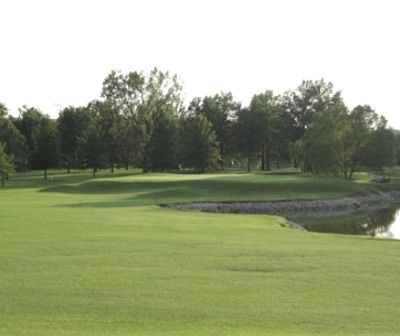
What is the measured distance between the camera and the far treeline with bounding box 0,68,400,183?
74.9m

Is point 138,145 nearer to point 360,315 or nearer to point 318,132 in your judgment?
point 318,132

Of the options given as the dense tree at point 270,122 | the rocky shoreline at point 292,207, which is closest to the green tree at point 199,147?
the dense tree at point 270,122

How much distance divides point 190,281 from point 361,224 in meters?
29.0

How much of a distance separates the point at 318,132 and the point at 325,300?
6406cm

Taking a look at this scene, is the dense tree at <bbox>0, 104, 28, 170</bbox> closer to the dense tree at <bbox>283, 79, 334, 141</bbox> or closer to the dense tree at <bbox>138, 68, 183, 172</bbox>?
the dense tree at <bbox>138, 68, 183, 172</bbox>

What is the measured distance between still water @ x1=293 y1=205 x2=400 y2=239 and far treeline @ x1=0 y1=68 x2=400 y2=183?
93.5 feet

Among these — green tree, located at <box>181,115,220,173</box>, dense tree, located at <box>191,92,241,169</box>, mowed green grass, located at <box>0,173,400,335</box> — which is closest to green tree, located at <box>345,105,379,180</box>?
green tree, located at <box>181,115,220,173</box>

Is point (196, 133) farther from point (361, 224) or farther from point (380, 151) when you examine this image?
point (361, 224)

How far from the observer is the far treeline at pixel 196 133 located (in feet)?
246

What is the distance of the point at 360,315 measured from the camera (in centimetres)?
1073

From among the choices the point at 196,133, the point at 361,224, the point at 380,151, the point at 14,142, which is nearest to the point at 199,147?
the point at 196,133

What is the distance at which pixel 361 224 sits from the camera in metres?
39.2

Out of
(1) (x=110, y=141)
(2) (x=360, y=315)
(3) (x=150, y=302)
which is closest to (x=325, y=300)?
(2) (x=360, y=315)

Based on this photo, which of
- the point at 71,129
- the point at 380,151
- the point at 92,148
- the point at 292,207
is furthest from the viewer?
the point at 71,129
